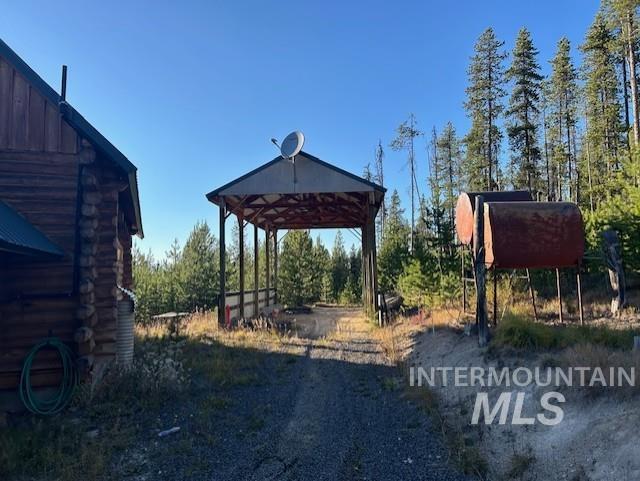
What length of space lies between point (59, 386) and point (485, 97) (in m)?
30.1

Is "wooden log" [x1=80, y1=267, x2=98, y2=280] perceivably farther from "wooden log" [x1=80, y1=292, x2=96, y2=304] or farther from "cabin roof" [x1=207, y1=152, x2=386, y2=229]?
"cabin roof" [x1=207, y1=152, x2=386, y2=229]

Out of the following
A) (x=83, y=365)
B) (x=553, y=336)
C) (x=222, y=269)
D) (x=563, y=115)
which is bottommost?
(x=83, y=365)

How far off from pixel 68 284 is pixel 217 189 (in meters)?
7.03

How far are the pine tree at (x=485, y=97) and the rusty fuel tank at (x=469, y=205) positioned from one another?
19.0m

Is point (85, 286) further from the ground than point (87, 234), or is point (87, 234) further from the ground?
point (87, 234)

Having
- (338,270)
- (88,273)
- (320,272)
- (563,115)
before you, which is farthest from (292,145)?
(563,115)

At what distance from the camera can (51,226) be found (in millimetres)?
6934

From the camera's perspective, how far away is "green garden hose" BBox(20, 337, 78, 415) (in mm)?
6180

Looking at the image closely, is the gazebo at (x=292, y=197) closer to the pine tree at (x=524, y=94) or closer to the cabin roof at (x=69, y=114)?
the cabin roof at (x=69, y=114)

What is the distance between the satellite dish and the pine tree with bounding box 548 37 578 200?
93.2 ft

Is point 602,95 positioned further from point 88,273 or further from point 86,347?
point 86,347

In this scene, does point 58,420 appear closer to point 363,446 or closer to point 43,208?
point 43,208

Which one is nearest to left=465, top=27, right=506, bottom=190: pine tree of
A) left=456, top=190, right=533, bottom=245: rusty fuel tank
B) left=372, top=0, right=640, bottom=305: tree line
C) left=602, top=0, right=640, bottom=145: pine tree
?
left=372, top=0, right=640, bottom=305: tree line

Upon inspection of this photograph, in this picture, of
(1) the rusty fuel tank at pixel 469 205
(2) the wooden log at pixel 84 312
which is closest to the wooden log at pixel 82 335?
(2) the wooden log at pixel 84 312
